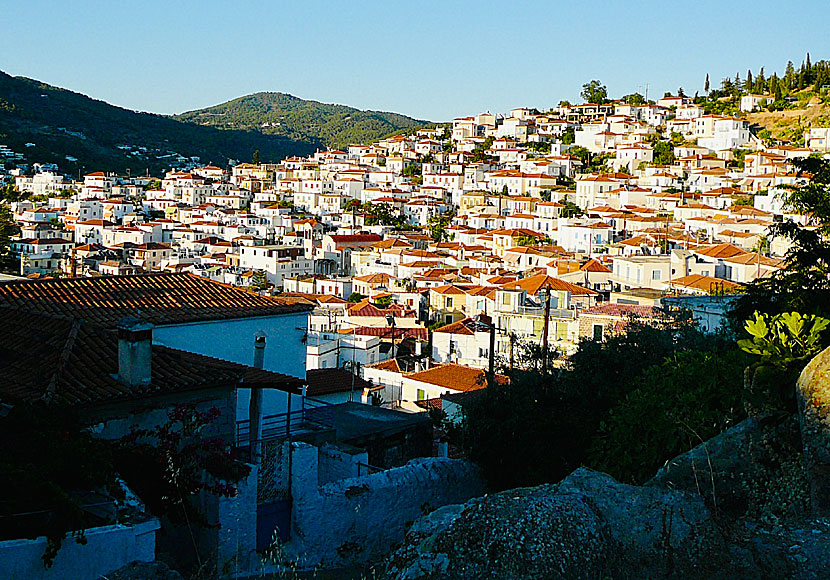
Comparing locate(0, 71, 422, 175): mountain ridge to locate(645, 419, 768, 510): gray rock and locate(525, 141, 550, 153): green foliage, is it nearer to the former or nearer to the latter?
locate(525, 141, 550, 153): green foliage

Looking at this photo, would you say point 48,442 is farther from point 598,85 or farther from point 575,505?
point 598,85

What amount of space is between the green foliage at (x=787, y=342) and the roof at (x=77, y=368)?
18.3 ft

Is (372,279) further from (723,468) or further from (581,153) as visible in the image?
(723,468)

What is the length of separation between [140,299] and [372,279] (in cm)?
5392

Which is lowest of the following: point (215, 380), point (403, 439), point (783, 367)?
point (403, 439)

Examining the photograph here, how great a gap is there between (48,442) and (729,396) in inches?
263

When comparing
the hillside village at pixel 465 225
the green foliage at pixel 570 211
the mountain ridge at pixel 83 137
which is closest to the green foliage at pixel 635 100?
the hillside village at pixel 465 225

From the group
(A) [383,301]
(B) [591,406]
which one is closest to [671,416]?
(B) [591,406]

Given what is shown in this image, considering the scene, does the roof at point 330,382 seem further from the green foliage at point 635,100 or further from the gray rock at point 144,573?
the green foliage at point 635,100

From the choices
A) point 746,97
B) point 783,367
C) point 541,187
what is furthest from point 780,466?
point 746,97

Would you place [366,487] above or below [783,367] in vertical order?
below

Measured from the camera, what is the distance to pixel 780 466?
675 centimetres

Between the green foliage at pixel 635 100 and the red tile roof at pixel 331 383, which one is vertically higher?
the green foliage at pixel 635 100

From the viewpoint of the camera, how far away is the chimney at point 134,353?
906 centimetres
